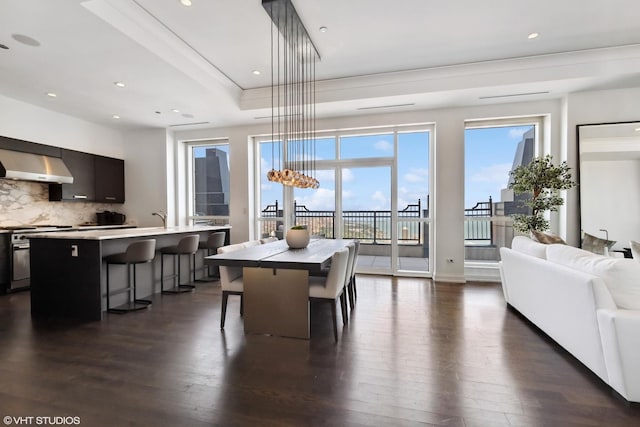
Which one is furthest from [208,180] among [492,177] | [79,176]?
[492,177]

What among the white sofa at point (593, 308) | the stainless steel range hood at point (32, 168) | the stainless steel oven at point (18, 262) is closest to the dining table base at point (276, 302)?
the white sofa at point (593, 308)

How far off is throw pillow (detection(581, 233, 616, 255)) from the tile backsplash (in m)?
8.60

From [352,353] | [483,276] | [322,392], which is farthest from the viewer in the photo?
[483,276]

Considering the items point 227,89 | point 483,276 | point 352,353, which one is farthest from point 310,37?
point 483,276

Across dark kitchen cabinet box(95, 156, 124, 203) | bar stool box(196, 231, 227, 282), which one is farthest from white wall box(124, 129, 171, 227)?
bar stool box(196, 231, 227, 282)

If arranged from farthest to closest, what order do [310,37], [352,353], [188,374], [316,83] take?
[316,83]
[310,37]
[352,353]
[188,374]

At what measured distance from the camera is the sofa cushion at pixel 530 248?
9.55ft

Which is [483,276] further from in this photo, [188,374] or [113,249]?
[113,249]

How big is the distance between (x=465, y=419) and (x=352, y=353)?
3.16 ft

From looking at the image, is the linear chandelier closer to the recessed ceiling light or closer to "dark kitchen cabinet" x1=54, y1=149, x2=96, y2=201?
the recessed ceiling light

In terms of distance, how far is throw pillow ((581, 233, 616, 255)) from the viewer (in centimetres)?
425

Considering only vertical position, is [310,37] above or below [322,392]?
above

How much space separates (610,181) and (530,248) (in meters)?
2.53

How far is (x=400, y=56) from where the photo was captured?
3957 millimetres
